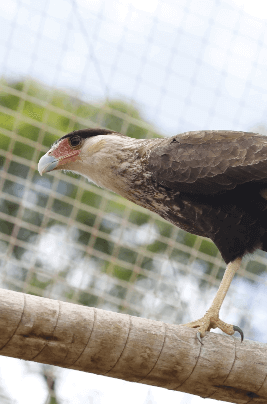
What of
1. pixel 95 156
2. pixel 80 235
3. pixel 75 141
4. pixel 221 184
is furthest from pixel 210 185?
pixel 80 235

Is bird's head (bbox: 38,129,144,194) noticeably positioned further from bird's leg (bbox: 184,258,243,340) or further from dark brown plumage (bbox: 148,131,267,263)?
bird's leg (bbox: 184,258,243,340)

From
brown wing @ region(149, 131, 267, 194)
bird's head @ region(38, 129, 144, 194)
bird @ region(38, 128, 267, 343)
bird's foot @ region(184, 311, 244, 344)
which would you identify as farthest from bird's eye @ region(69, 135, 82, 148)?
bird's foot @ region(184, 311, 244, 344)

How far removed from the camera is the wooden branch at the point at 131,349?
87.6 inches

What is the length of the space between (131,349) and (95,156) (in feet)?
4.60

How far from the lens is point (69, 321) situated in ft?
7.42

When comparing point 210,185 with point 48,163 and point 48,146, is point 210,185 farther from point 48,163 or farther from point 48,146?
point 48,146

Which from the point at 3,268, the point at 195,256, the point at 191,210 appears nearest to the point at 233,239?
the point at 191,210

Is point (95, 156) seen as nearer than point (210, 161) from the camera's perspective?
No

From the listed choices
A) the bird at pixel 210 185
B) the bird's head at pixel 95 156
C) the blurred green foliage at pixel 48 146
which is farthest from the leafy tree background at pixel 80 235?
the bird at pixel 210 185

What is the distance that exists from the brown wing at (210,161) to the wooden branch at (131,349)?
83cm

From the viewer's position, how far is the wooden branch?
222 cm

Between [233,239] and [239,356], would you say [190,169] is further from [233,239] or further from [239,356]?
[239,356]

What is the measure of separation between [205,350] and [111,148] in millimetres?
1414

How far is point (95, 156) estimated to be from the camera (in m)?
3.36
